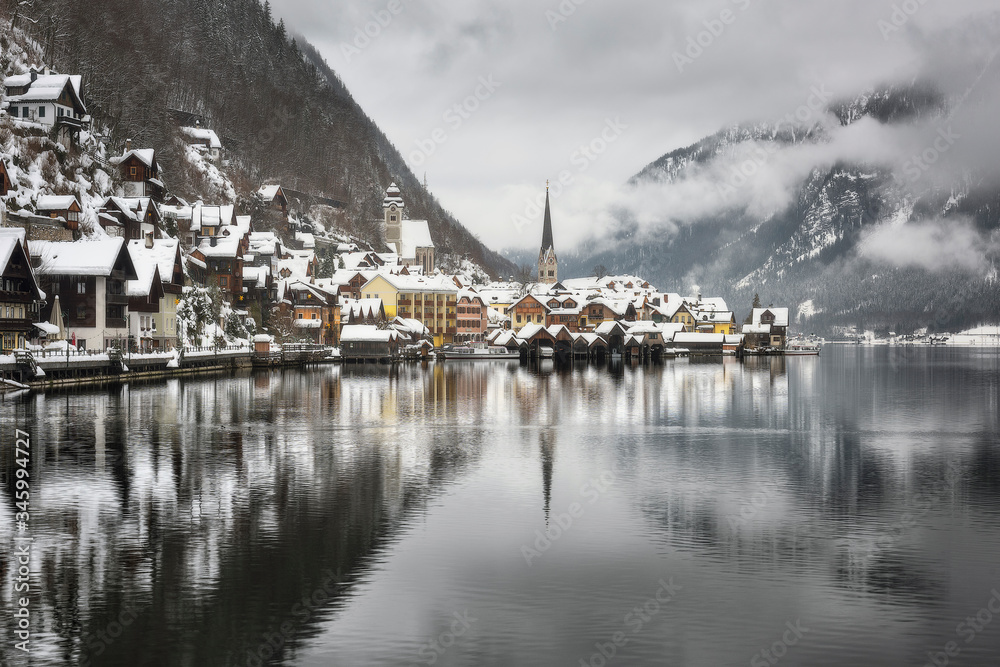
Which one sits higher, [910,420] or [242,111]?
[242,111]

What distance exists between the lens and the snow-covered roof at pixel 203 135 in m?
159

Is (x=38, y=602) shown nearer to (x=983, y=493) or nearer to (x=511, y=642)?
(x=511, y=642)

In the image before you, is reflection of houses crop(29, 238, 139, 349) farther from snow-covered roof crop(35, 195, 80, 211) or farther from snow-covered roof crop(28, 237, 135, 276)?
snow-covered roof crop(35, 195, 80, 211)

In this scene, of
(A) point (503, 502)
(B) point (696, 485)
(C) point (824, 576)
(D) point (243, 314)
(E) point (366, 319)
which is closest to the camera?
(C) point (824, 576)

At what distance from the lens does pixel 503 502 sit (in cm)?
3005

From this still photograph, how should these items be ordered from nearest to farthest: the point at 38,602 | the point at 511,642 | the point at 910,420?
the point at 511,642
the point at 38,602
the point at 910,420

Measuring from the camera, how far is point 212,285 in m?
110

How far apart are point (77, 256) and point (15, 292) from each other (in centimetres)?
1372

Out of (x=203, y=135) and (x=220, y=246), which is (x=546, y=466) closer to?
(x=220, y=246)

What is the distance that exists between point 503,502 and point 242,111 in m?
180

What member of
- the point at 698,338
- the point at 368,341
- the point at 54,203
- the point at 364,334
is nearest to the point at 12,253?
the point at 54,203

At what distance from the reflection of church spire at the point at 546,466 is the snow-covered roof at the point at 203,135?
12915 centimetres

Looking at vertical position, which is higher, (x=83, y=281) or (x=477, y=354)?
(x=83, y=281)

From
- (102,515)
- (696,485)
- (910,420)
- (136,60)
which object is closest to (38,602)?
(102,515)
